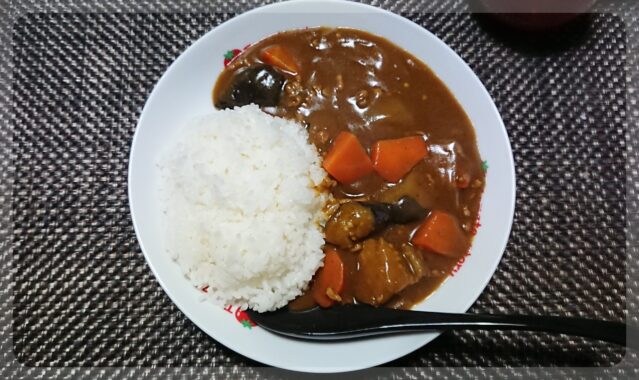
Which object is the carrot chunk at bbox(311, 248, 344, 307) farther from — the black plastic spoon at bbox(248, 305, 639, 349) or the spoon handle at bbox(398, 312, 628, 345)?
the spoon handle at bbox(398, 312, 628, 345)

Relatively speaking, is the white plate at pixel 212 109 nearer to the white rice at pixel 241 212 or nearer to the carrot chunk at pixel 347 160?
the white rice at pixel 241 212

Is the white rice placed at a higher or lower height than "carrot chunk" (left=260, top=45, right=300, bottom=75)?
lower

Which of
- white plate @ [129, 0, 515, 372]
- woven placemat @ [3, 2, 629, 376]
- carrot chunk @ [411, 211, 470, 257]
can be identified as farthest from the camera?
woven placemat @ [3, 2, 629, 376]

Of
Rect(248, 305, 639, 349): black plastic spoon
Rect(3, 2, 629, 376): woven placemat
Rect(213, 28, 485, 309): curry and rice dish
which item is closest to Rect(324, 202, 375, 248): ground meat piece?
Rect(213, 28, 485, 309): curry and rice dish

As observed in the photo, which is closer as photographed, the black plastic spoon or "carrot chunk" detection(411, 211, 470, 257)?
the black plastic spoon

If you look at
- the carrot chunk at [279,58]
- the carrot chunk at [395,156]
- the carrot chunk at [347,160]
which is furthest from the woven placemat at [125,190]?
the carrot chunk at [347,160]

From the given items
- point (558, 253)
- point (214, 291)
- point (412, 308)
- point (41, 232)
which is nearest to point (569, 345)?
point (558, 253)
